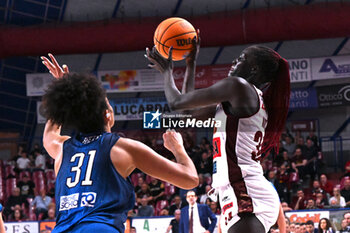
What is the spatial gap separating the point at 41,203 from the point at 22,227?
198 cm

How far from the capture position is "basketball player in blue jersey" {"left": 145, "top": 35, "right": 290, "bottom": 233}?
328 centimetres

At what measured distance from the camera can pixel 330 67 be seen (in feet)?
51.4

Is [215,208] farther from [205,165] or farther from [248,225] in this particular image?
[248,225]

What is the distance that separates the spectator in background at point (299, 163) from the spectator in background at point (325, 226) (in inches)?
142

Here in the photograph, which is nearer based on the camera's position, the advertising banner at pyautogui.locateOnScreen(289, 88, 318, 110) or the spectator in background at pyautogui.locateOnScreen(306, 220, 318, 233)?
the spectator in background at pyautogui.locateOnScreen(306, 220, 318, 233)

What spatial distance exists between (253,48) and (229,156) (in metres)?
0.68

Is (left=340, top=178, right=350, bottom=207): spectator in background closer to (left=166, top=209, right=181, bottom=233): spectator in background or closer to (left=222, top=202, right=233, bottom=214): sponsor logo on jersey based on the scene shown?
(left=166, top=209, right=181, bottom=233): spectator in background

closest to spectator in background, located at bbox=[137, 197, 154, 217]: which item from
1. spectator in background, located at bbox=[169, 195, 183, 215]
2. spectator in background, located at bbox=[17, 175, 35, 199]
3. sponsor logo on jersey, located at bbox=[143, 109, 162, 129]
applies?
spectator in background, located at bbox=[169, 195, 183, 215]

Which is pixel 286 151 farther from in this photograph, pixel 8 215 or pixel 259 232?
pixel 259 232

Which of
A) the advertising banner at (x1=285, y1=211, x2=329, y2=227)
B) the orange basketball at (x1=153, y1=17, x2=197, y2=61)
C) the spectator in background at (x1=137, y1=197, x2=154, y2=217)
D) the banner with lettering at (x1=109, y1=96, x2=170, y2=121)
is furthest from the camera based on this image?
the banner with lettering at (x1=109, y1=96, x2=170, y2=121)

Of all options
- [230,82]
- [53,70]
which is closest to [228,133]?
[230,82]

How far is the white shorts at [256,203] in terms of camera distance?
131 inches

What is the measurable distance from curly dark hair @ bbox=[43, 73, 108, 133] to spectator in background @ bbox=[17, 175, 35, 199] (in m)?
11.9

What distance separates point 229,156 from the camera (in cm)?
340
